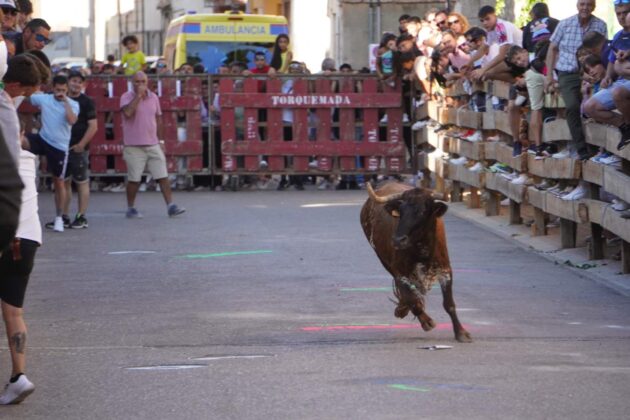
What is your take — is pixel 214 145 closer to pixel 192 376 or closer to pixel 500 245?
pixel 500 245

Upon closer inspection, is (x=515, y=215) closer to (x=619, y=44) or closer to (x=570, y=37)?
(x=570, y=37)

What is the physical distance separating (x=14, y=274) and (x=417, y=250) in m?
2.73

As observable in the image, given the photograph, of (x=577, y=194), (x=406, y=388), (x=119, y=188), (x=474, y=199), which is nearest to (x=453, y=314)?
(x=406, y=388)

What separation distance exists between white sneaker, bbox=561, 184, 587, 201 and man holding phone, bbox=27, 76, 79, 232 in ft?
20.6

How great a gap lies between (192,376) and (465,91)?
12.0 metres

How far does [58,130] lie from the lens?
56.7ft

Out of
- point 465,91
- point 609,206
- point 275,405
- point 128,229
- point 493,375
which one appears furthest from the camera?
point 465,91

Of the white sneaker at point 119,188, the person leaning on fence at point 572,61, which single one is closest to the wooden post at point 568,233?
the person leaning on fence at point 572,61

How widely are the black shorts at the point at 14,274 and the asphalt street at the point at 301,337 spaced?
0.56 metres

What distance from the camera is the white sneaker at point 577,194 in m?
13.7

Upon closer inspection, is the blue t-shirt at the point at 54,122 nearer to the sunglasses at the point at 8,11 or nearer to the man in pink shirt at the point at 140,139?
the man in pink shirt at the point at 140,139

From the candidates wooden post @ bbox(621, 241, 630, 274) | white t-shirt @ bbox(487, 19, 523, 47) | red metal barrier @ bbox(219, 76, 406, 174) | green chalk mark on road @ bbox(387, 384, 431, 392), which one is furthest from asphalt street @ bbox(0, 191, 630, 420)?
red metal barrier @ bbox(219, 76, 406, 174)

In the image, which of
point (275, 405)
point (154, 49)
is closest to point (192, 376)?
point (275, 405)

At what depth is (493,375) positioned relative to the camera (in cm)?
809
